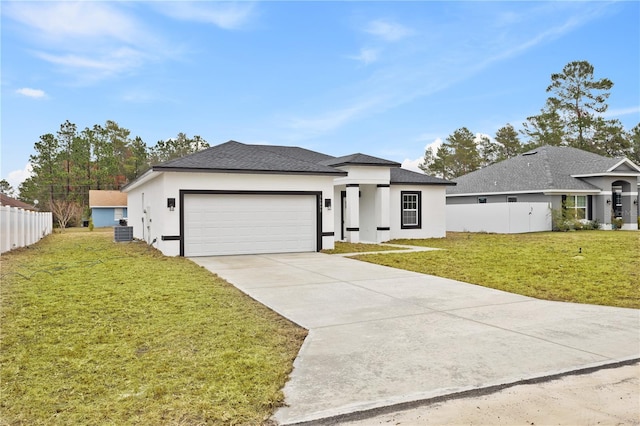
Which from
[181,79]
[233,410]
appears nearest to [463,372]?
[233,410]

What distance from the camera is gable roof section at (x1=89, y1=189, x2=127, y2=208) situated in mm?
42750

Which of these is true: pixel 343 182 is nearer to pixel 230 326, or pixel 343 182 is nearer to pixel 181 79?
pixel 181 79

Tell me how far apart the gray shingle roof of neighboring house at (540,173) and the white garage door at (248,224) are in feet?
55.7

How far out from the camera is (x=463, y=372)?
4410 mm

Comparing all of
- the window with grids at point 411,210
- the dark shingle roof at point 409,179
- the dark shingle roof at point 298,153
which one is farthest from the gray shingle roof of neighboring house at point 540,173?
the dark shingle roof at point 298,153

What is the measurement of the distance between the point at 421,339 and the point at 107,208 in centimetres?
4336

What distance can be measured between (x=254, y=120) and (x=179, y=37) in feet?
43.1

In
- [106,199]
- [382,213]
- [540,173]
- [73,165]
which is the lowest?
[382,213]

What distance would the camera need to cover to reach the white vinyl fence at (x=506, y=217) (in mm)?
25156

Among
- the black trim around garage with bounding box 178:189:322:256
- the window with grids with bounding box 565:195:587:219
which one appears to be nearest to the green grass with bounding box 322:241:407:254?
the black trim around garage with bounding box 178:189:322:256

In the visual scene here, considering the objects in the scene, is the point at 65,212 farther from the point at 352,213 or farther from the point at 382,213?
the point at 382,213

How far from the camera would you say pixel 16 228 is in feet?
54.5

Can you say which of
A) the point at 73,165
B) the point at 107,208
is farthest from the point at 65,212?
the point at 73,165

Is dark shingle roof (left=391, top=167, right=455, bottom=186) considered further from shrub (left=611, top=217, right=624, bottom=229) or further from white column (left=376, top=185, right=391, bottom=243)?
shrub (left=611, top=217, right=624, bottom=229)
